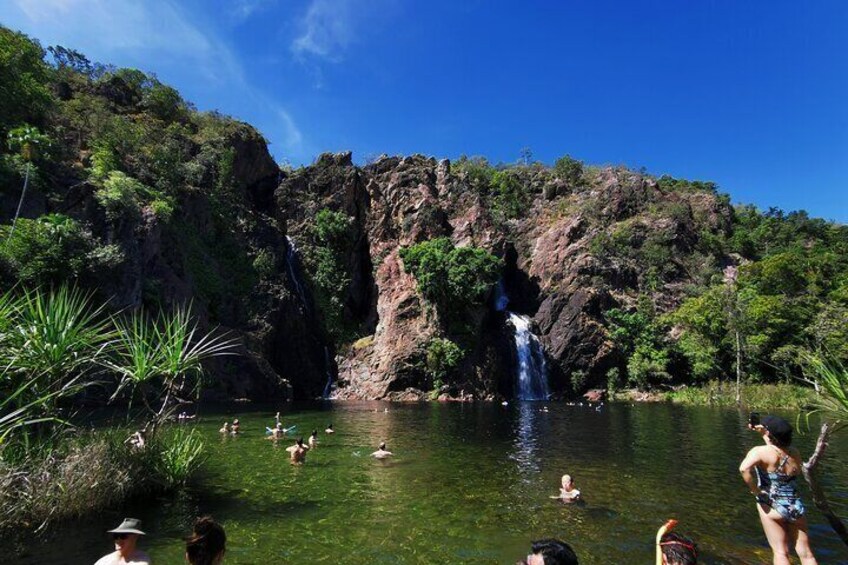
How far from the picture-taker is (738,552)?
401 inches

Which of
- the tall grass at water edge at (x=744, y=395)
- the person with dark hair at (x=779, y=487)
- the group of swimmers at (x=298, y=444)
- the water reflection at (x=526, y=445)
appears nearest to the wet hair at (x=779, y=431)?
the person with dark hair at (x=779, y=487)

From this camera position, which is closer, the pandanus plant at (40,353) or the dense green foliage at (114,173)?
the pandanus plant at (40,353)

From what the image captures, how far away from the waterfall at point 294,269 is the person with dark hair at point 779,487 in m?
55.2

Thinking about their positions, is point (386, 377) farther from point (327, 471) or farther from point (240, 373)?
point (327, 471)

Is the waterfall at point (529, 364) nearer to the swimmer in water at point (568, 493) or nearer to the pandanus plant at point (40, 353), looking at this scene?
the swimmer in water at point (568, 493)

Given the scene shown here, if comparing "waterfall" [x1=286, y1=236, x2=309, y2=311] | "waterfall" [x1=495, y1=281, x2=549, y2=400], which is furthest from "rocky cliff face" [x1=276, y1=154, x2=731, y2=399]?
"waterfall" [x1=286, y1=236, x2=309, y2=311]

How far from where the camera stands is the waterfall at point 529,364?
55.2m

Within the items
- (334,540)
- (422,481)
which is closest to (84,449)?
(334,540)

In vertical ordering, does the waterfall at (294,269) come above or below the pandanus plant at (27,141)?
below

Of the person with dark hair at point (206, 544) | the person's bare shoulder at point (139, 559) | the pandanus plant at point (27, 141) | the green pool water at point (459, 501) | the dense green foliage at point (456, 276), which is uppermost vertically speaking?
the pandanus plant at point (27, 141)

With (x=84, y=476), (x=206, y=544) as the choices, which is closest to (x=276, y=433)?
(x=84, y=476)

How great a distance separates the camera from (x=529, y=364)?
56094mm

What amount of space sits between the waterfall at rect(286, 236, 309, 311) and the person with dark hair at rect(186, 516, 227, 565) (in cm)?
5581

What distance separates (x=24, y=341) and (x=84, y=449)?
2.75m
